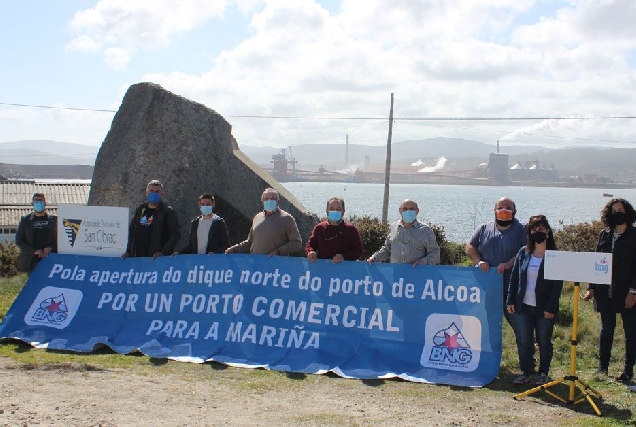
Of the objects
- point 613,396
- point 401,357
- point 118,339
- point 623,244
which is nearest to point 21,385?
point 118,339

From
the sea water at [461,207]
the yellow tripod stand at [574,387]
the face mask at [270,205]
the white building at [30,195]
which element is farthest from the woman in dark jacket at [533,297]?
the white building at [30,195]

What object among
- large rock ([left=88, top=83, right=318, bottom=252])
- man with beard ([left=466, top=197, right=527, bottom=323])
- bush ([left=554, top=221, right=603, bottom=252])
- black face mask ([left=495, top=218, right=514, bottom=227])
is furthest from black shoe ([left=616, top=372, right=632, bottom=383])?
bush ([left=554, top=221, right=603, bottom=252])

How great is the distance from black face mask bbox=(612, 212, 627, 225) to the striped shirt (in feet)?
6.28

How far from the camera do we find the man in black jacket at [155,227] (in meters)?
10.0

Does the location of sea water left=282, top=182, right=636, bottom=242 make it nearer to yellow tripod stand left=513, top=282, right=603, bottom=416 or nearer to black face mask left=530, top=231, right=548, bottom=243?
black face mask left=530, top=231, right=548, bottom=243

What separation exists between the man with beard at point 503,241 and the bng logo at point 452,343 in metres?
0.50

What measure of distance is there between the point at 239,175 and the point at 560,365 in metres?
6.59

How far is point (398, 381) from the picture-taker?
25.5ft

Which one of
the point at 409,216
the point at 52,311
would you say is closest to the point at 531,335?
the point at 409,216

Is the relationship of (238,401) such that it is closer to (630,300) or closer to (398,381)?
(398,381)

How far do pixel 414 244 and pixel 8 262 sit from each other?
11.1 meters

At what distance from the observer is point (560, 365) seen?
8.64 metres

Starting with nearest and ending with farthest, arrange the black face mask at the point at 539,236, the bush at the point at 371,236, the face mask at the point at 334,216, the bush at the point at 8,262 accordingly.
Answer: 1. the black face mask at the point at 539,236
2. the face mask at the point at 334,216
3. the bush at the point at 8,262
4. the bush at the point at 371,236

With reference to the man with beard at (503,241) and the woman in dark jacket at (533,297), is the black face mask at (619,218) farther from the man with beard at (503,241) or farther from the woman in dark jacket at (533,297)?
the man with beard at (503,241)
